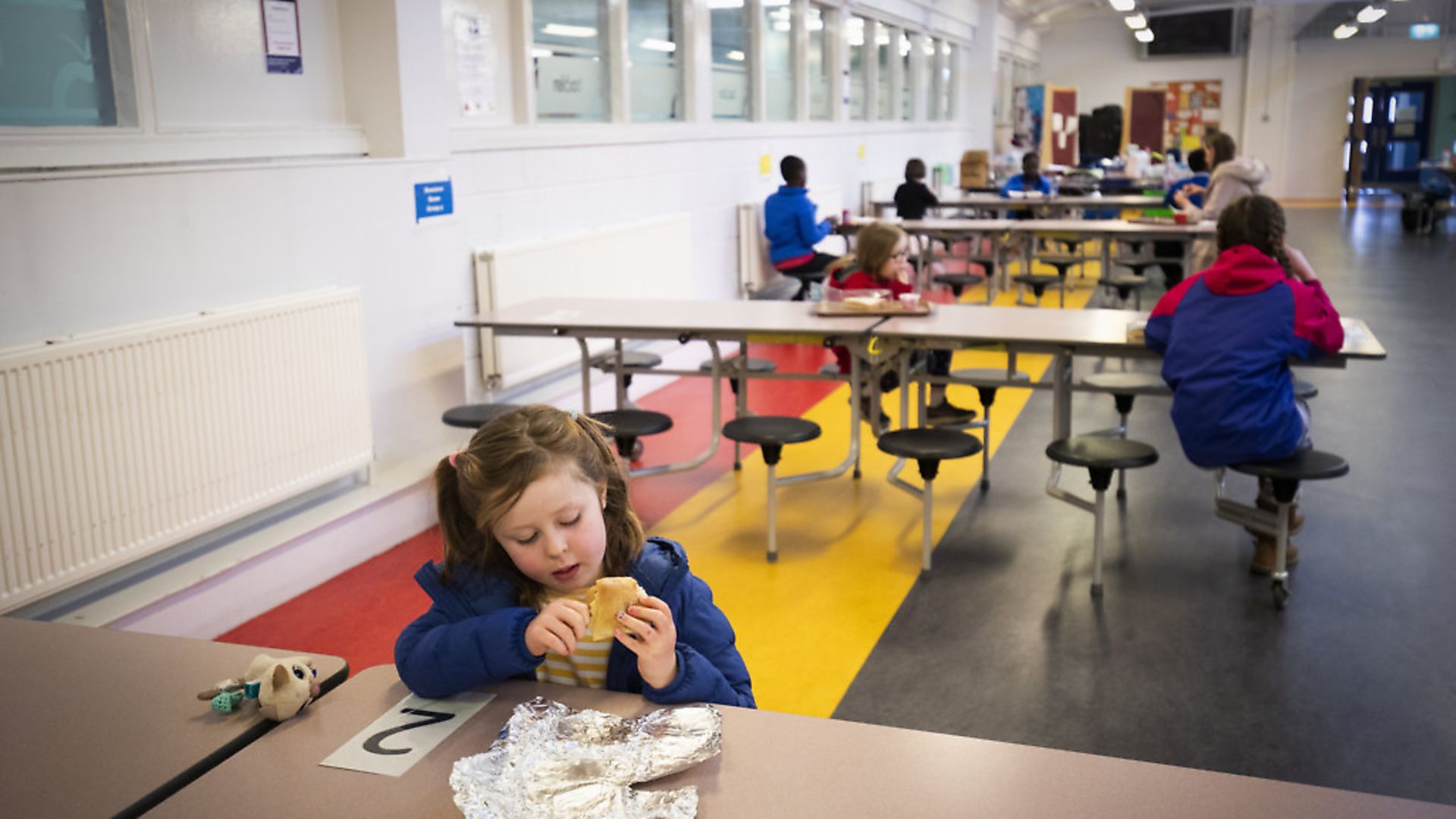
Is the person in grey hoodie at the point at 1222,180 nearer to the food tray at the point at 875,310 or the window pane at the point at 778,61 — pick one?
the window pane at the point at 778,61

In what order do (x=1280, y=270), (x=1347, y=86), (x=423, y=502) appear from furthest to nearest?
(x=1347, y=86) → (x=423, y=502) → (x=1280, y=270)

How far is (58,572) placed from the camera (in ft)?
10.4

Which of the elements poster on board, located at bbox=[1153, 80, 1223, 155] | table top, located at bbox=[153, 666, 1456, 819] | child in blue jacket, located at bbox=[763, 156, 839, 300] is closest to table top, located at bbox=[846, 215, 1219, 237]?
child in blue jacket, located at bbox=[763, 156, 839, 300]

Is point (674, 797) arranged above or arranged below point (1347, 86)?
below

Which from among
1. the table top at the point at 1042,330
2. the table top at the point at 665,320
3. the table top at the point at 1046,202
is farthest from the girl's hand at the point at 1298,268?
the table top at the point at 1046,202

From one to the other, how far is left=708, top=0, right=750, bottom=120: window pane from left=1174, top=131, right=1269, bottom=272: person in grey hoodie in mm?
3228

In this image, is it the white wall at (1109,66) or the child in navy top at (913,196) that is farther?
the white wall at (1109,66)

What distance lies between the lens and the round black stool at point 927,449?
12.9 ft

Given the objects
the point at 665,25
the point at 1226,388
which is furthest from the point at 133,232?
the point at 665,25

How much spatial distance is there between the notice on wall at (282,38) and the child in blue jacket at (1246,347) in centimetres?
314

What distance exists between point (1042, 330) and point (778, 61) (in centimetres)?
581

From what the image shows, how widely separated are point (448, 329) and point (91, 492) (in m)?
1.91

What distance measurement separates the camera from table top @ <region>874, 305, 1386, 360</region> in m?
4.08

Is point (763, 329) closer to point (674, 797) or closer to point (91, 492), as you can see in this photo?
point (91, 492)
